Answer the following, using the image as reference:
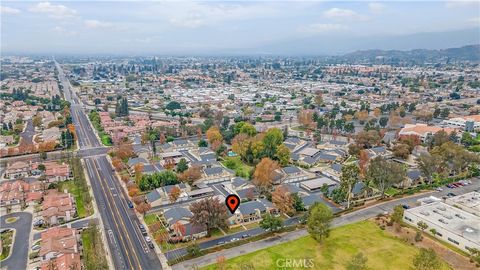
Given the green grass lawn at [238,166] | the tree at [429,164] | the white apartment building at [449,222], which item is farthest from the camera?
the green grass lawn at [238,166]

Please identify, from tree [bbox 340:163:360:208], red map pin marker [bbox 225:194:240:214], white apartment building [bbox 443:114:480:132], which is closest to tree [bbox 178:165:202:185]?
red map pin marker [bbox 225:194:240:214]

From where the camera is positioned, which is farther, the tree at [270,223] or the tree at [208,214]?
the tree at [270,223]

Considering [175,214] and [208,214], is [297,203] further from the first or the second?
[175,214]

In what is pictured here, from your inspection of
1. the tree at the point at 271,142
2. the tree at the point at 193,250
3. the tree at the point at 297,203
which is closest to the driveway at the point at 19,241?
the tree at the point at 193,250

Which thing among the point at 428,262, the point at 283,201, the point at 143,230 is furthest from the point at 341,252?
the point at 143,230

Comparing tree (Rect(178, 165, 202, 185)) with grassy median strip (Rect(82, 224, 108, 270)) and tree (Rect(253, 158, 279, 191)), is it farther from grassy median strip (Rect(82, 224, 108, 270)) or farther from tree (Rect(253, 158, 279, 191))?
grassy median strip (Rect(82, 224, 108, 270))

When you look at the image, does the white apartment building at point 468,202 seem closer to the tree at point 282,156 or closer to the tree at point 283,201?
the tree at point 283,201
